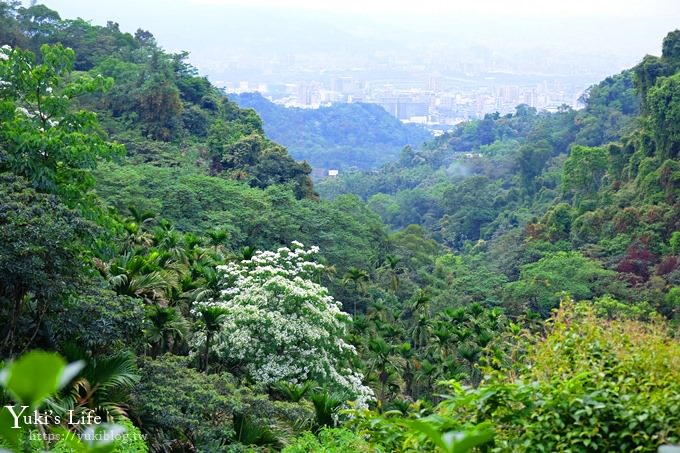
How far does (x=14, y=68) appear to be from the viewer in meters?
10.4

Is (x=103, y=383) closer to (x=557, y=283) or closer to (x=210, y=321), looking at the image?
(x=210, y=321)

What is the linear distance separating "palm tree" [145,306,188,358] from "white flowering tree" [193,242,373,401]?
1.23 feet

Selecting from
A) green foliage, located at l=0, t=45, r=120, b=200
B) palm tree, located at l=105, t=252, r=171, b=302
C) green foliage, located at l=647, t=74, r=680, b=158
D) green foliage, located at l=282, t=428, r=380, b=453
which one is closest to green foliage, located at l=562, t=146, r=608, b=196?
green foliage, located at l=647, t=74, r=680, b=158

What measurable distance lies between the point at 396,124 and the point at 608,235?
107619mm

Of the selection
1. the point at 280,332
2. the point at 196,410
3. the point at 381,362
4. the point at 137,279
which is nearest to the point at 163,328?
the point at 137,279

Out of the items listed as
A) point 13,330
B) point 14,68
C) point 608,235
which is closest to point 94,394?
point 13,330

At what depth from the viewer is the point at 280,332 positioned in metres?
12.7

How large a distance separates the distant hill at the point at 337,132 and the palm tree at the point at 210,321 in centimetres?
9730

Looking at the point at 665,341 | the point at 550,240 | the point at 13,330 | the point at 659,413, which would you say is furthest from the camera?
the point at 550,240

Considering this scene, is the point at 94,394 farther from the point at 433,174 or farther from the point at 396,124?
the point at 396,124

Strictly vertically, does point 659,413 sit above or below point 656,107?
below

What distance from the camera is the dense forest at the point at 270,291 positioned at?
13.6ft

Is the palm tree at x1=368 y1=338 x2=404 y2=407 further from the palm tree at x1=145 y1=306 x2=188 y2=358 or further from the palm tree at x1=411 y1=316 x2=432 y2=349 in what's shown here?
the palm tree at x1=145 y1=306 x2=188 y2=358

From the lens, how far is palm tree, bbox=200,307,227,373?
11.5m
